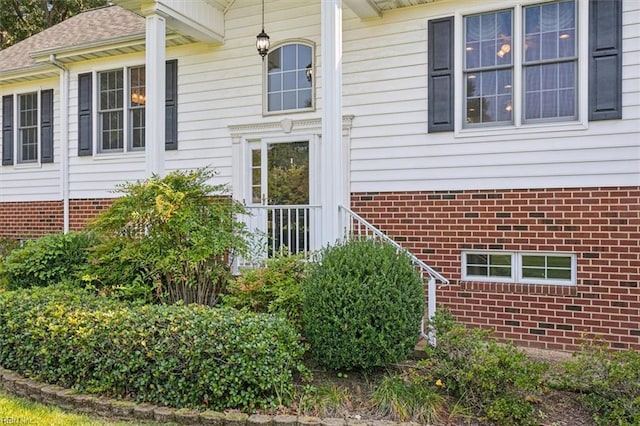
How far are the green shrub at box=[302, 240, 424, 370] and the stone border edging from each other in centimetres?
62

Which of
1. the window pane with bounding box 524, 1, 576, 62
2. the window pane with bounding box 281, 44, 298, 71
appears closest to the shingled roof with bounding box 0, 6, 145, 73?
the window pane with bounding box 281, 44, 298, 71

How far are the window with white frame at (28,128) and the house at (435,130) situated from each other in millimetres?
1844

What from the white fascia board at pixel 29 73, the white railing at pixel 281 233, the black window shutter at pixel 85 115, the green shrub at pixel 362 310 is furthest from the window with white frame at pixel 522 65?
the white fascia board at pixel 29 73

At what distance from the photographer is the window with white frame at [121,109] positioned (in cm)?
824

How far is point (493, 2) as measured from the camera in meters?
5.77

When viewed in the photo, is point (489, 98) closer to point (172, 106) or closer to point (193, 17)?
point (193, 17)

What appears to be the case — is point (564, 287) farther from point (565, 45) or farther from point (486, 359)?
point (565, 45)

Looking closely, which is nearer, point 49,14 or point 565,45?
point 565,45

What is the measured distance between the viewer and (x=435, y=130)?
19.8ft

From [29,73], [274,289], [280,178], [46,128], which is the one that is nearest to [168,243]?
[274,289]

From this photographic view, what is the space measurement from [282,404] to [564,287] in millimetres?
3660

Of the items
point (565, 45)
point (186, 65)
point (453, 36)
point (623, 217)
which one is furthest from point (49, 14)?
point (623, 217)

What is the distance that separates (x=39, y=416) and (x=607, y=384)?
4.43 metres

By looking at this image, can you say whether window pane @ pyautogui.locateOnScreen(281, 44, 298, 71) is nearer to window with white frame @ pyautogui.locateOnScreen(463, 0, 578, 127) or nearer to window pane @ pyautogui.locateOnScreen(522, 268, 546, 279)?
window with white frame @ pyautogui.locateOnScreen(463, 0, 578, 127)
